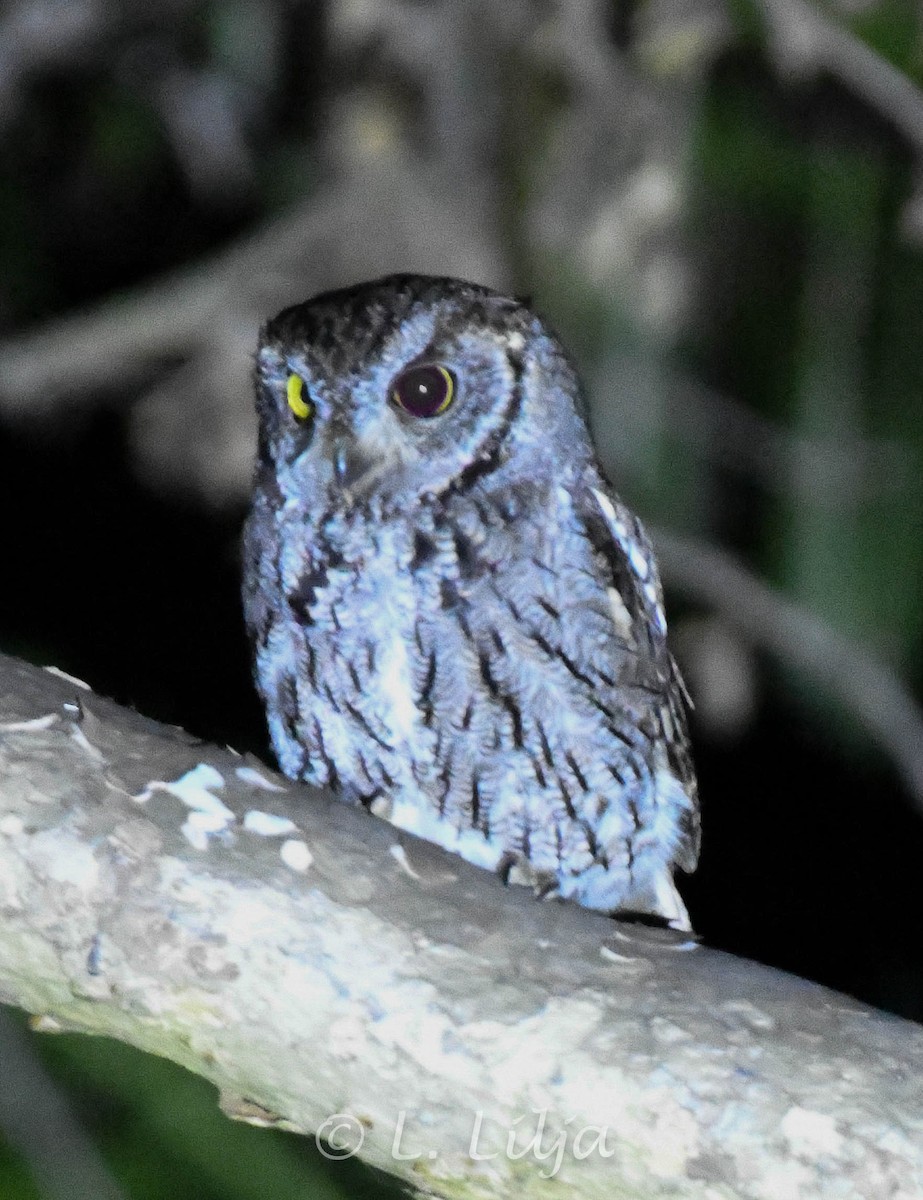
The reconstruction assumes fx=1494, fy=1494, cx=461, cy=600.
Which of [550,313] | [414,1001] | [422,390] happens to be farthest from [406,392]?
[550,313]

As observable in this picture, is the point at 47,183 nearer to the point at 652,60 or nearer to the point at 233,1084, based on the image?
the point at 652,60

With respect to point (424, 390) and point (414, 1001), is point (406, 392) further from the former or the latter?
point (414, 1001)

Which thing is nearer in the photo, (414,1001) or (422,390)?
(414,1001)

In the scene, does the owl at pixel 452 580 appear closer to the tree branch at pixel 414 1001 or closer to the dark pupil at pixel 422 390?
the dark pupil at pixel 422 390

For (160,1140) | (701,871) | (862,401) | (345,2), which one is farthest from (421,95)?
(160,1140)

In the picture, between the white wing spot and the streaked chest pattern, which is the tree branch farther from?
the streaked chest pattern

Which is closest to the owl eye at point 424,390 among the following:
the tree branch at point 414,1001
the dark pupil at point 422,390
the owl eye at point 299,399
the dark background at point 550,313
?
the dark pupil at point 422,390

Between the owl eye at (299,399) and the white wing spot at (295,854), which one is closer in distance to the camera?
the white wing spot at (295,854)
